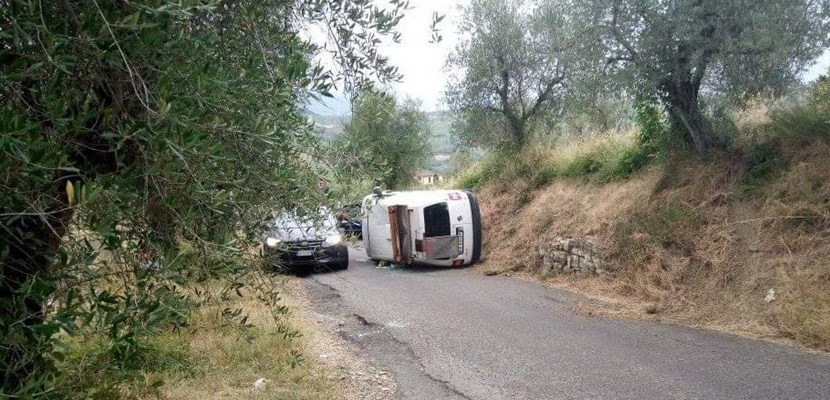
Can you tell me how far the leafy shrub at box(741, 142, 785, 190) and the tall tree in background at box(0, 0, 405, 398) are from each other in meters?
9.01

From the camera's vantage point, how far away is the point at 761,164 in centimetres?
970

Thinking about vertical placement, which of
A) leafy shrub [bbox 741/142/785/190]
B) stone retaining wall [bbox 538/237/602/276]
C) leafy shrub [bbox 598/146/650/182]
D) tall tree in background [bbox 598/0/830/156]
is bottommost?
stone retaining wall [bbox 538/237/602/276]

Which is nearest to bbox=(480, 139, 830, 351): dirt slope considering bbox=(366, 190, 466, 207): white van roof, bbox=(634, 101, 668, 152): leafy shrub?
bbox=(634, 101, 668, 152): leafy shrub

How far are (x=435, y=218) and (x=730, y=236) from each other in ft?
23.8

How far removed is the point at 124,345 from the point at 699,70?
9989 millimetres

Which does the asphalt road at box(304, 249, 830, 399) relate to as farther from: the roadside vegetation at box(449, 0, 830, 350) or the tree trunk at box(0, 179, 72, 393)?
the tree trunk at box(0, 179, 72, 393)

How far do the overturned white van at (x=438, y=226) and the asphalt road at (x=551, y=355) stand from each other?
401 cm

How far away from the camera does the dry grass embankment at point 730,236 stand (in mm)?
7721

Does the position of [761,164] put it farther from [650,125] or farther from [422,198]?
[422,198]

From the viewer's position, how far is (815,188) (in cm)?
863

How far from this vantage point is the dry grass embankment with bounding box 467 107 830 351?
7.72 meters

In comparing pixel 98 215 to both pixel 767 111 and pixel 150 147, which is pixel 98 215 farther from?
pixel 767 111

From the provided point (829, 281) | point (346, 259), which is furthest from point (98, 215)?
point (346, 259)

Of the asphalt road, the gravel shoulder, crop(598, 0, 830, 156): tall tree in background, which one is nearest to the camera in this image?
the asphalt road
